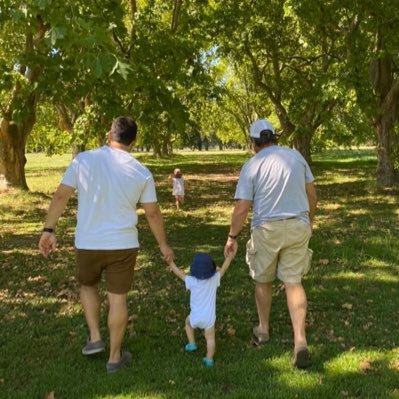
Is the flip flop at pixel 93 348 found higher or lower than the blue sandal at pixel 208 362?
higher

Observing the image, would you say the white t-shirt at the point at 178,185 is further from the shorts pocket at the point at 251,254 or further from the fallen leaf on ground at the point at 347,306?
the shorts pocket at the point at 251,254

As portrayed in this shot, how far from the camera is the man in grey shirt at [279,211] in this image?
4.94 m

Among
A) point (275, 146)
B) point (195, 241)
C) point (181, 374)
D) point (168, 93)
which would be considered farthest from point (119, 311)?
point (168, 93)

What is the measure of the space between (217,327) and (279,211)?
1.65 meters

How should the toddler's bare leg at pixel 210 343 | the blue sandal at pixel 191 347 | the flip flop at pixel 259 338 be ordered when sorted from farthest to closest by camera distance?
the flip flop at pixel 259 338
the blue sandal at pixel 191 347
the toddler's bare leg at pixel 210 343

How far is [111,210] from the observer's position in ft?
15.3

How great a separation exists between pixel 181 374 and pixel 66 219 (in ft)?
33.3

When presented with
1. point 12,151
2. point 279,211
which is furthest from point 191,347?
point 12,151

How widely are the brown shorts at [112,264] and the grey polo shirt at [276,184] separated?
1142mm

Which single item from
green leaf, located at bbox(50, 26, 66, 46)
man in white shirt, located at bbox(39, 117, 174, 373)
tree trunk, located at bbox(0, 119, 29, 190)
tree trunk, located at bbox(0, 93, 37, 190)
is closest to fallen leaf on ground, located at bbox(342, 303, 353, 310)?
man in white shirt, located at bbox(39, 117, 174, 373)

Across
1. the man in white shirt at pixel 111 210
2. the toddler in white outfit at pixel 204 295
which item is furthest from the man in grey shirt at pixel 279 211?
the man in white shirt at pixel 111 210

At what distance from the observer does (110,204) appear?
4.65 meters

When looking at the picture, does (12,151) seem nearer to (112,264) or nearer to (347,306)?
(347,306)

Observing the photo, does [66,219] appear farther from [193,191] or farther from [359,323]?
[359,323]
